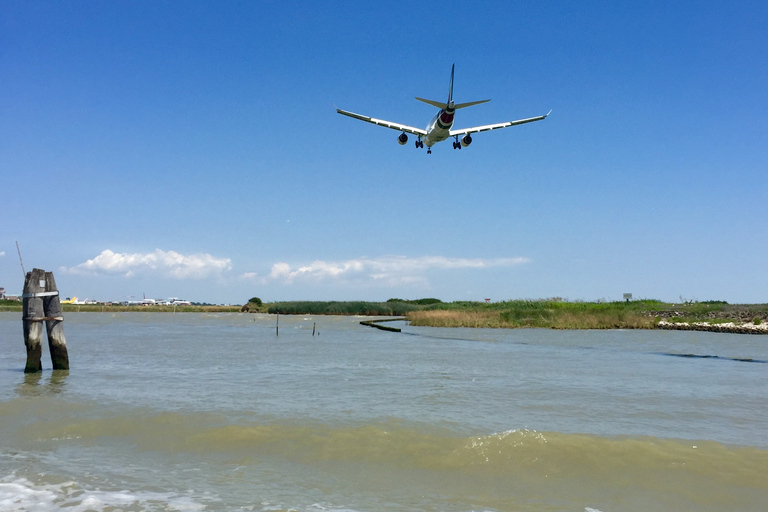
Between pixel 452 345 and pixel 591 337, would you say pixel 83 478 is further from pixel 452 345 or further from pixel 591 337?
pixel 591 337

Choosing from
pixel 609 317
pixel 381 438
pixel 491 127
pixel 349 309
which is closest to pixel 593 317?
pixel 609 317

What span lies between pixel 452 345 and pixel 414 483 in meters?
21.9

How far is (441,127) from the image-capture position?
105ft

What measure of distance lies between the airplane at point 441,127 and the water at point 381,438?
55.6 ft

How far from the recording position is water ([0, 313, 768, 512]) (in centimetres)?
693

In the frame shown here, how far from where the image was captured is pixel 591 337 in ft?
115

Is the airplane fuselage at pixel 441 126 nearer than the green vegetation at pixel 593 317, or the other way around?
the airplane fuselage at pixel 441 126

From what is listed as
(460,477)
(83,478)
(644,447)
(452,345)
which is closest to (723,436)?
(644,447)

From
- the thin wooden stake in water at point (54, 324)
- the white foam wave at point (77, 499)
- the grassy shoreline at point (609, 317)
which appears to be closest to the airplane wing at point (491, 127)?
the grassy shoreline at point (609, 317)

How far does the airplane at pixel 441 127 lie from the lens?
31922mm

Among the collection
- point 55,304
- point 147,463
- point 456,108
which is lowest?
point 147,463

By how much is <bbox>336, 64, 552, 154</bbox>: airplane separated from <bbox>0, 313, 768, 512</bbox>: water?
55.6 feet

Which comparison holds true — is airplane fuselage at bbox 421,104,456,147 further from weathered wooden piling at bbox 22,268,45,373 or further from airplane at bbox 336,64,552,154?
weathered wooden piling at bbox 22,268,45,373

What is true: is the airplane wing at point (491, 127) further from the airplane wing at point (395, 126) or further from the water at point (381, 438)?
the water at point (381, 438)
